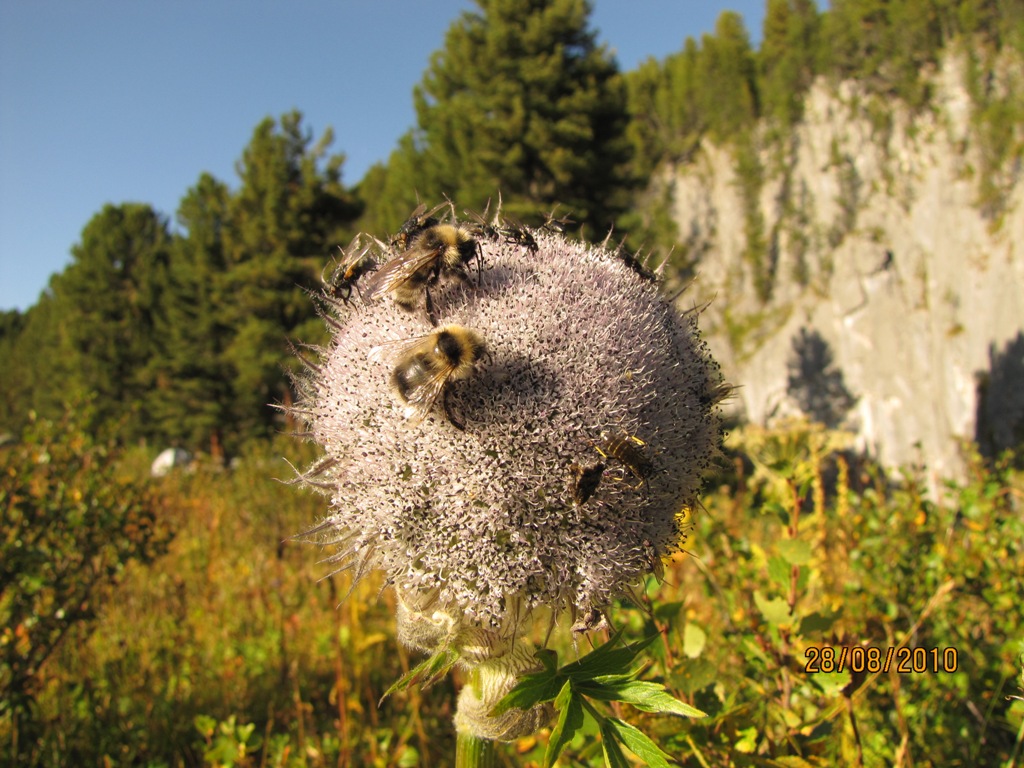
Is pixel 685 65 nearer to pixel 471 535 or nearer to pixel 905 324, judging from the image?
pixel 905 324

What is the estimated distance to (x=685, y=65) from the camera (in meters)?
57.7

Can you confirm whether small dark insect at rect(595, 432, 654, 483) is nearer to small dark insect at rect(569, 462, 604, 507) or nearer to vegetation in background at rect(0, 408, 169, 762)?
small dark insect at rect(569, 462, 604, 507)

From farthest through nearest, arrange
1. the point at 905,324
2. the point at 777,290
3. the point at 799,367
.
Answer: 1. the point at 777,290
2. the point at 799,367
3. the point at 905,324

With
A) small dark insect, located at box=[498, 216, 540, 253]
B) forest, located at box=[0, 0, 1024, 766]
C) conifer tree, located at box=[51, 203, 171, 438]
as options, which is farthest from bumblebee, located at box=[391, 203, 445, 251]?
conifer tree, located at box=[51, 203, 171, 438]

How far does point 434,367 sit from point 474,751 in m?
1.34

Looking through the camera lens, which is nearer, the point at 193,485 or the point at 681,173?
the point at 193,485

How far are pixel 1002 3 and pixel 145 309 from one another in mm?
56306

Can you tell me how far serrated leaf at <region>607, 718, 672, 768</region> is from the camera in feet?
5.31

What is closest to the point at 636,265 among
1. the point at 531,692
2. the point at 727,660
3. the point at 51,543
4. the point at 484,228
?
the point at 484,228

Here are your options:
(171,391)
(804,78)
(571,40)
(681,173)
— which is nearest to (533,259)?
(571,40)

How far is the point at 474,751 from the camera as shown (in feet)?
6.80

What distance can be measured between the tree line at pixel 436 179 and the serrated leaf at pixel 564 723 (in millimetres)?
4717

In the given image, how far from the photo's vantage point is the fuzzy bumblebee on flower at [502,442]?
1.77 m
